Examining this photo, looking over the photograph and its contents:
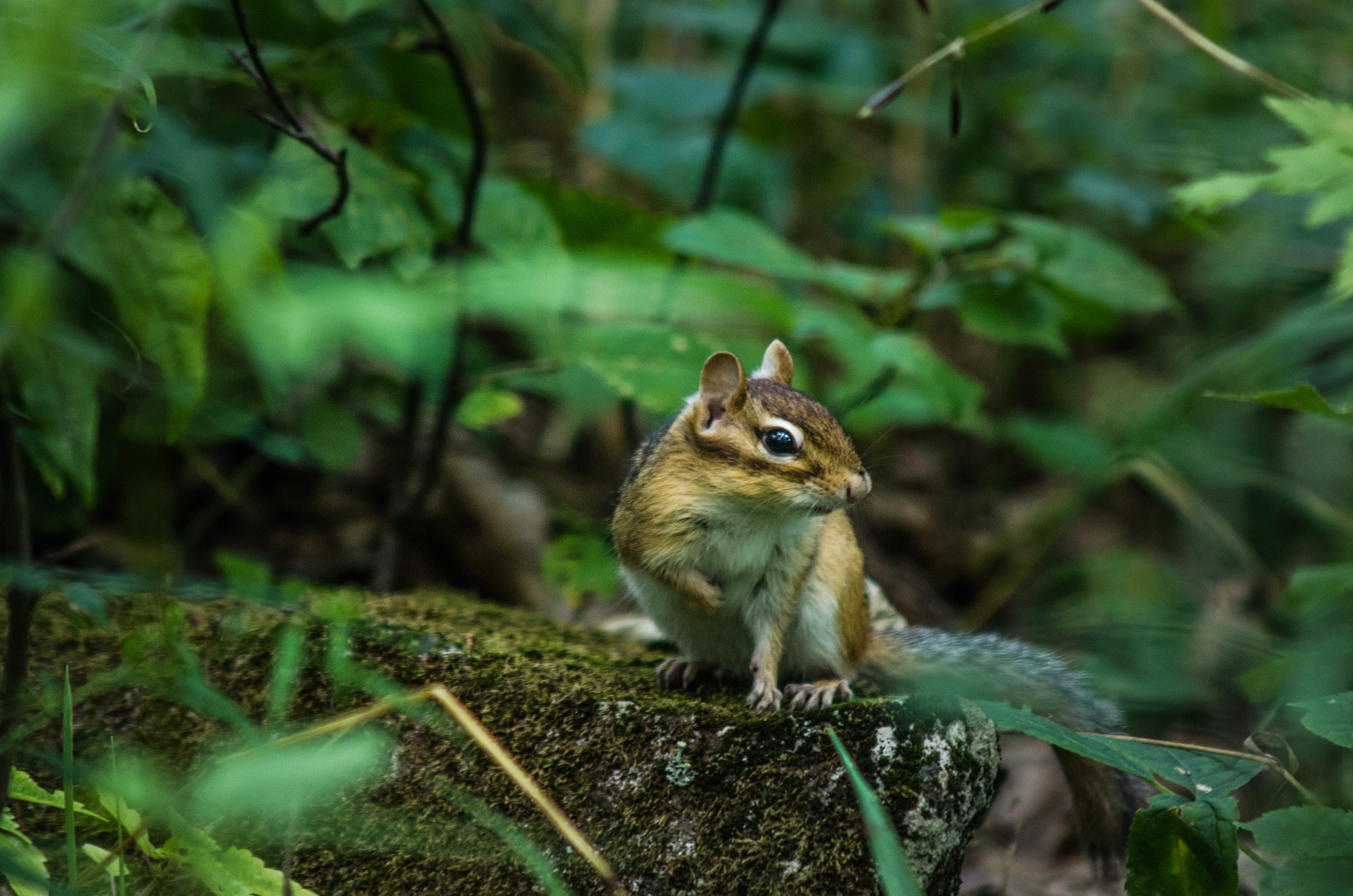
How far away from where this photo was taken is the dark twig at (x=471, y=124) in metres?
2.84

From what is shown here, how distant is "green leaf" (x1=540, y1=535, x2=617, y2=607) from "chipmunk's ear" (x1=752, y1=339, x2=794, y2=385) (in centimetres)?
103

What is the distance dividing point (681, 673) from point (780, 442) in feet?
2.06

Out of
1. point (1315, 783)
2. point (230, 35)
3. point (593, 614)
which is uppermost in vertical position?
point (230, 35)

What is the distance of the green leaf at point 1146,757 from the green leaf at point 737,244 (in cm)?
178

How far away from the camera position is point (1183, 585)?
473 cm

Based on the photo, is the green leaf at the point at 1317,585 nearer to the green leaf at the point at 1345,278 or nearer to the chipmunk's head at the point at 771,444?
the green leaf at the point at 1345,278

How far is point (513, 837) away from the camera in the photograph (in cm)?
155

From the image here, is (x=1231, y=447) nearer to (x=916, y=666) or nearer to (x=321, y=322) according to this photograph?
(x=916, y=666)

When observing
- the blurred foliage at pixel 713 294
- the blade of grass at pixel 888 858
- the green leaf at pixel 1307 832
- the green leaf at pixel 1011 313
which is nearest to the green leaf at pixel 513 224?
the blurred foliage at pixel 713 294

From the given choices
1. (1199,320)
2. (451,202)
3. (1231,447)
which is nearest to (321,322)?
(451,202)

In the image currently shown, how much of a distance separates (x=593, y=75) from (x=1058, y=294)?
11.2ft

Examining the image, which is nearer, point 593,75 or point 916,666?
point 916,666

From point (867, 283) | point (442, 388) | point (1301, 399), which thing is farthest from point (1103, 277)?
point (442, 388)

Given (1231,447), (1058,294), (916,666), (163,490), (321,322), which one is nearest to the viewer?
(321,322)
